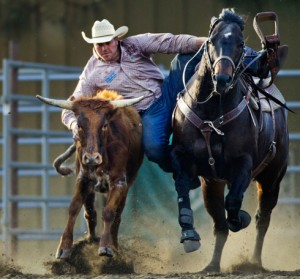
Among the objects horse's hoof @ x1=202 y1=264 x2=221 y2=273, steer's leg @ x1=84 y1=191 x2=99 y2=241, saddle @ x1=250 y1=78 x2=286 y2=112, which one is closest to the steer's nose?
steer's leg @ x1=84 y1=191 x2=99 y2=241

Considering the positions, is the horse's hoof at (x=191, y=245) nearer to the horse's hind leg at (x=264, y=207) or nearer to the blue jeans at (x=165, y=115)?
the blue jeans at (x=165, y=115)

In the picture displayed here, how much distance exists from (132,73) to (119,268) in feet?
4.72

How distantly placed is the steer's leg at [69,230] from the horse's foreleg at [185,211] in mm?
688

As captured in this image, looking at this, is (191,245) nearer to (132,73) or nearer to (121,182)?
(121,182)

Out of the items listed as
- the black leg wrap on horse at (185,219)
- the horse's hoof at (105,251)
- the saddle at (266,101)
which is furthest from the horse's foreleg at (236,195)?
the horse's hoof at (105,251)

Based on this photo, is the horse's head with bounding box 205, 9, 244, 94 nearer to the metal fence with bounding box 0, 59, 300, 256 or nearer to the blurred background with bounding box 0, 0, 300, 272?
the blurred background with bounding box 0, 0, 300, 272

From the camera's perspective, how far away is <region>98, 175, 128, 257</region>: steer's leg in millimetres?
9523

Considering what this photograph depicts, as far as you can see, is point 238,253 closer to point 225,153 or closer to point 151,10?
point 225,153

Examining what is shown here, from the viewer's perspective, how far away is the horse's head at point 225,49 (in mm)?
9234

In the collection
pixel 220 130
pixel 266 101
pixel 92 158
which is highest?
pixel 266 101

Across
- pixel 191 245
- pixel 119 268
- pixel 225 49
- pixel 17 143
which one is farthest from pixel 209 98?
pixel 17 143

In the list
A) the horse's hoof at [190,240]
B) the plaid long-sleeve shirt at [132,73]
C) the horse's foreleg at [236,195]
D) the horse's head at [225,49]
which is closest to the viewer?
the horse's head at [225,49]

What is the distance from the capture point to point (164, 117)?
10242 millimetres

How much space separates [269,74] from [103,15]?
5642 millimetres
